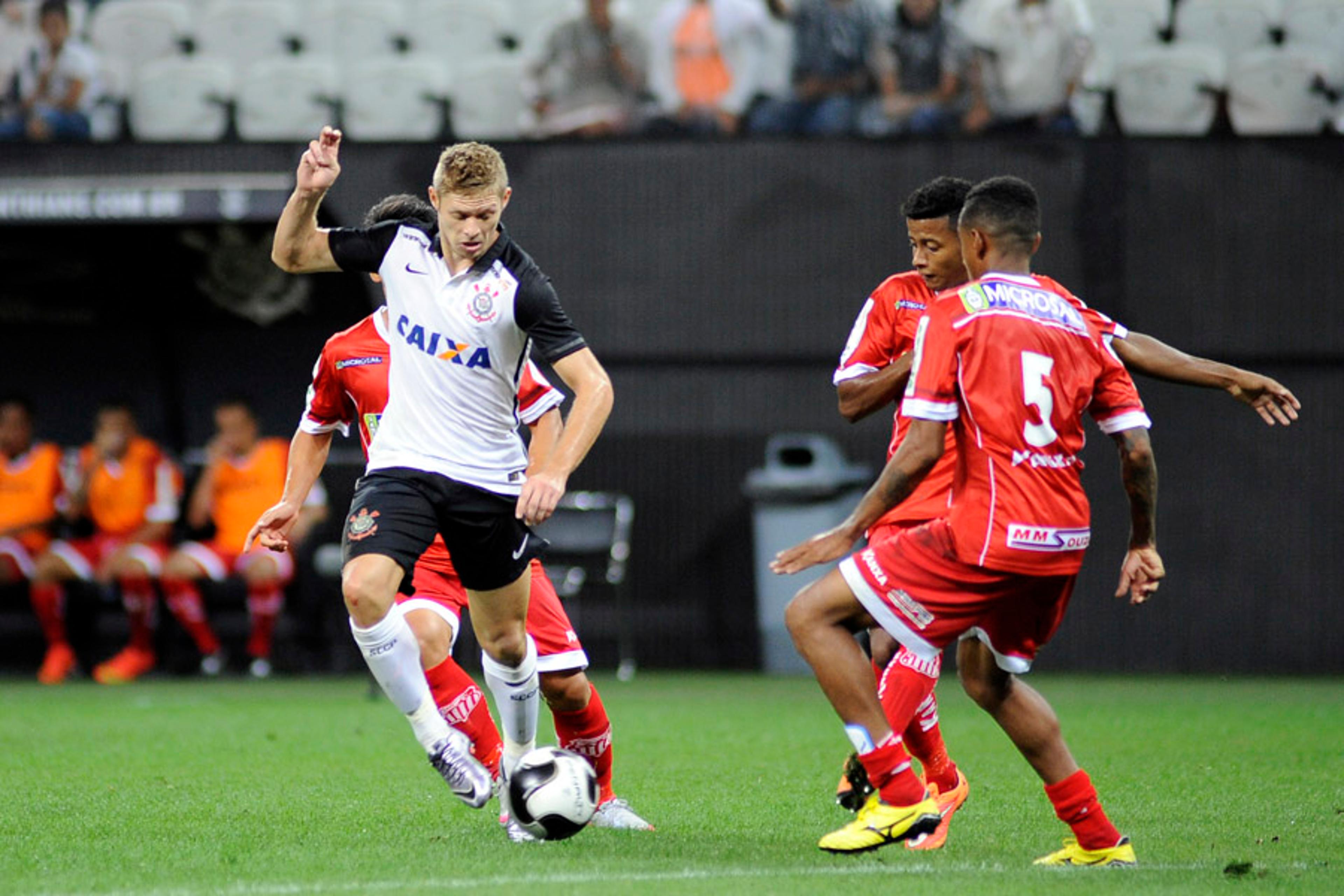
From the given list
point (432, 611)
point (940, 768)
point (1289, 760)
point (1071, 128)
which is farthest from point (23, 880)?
point (1071, 128)

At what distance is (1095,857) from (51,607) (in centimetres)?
1061

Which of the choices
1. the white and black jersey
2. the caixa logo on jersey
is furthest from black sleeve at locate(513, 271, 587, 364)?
the caixa logo on jersey

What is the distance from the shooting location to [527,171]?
1378cm

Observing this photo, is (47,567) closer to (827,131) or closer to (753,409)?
(753,409)

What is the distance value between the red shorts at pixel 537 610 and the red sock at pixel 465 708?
24 centimetres

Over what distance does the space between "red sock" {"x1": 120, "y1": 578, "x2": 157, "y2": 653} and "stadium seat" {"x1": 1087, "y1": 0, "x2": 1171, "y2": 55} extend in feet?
28.4

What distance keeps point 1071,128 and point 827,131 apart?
186 cm

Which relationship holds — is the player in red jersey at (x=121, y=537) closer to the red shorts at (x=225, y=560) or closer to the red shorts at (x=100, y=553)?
the red shorts at (x=100, y=553)

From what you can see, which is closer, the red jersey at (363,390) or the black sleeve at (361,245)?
the black sleeve at (361,245)

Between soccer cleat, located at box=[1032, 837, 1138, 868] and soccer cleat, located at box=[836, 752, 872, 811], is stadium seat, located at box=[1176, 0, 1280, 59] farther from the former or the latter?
soccer cleat, located at box=[1032, 837, 1138, 868]

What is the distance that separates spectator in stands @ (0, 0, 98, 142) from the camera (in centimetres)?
1410

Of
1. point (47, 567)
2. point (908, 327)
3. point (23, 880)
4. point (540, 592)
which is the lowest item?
point (47, 567)

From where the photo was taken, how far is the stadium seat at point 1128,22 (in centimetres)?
1382

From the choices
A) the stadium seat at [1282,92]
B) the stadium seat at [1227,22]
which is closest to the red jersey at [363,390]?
the stadium seat at [1282,92]
